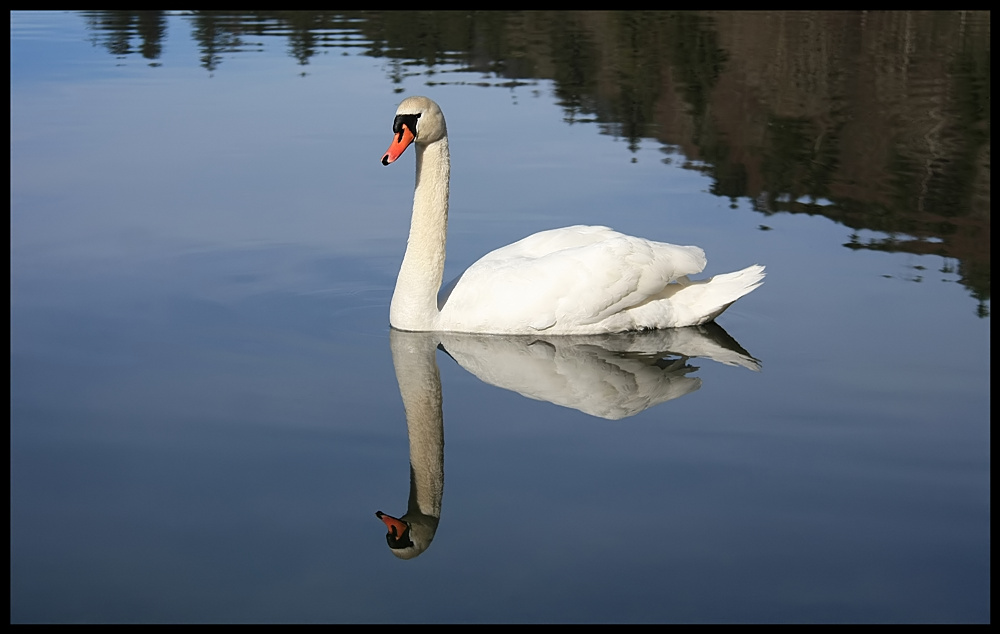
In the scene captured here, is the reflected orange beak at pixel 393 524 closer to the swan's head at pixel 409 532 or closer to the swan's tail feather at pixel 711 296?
the swan's head at pixel 409 532

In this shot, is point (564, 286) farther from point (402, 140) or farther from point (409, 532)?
point (409, 532)

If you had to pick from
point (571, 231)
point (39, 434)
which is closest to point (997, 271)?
point (571, 231)

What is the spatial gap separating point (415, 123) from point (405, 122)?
0.23ft

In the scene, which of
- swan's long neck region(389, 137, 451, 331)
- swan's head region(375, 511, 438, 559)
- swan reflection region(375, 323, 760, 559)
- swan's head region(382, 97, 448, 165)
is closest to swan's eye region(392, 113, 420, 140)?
swan's head region(382, 97, 448, 165)

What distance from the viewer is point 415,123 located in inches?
361

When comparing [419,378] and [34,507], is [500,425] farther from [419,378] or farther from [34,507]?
[34,507]

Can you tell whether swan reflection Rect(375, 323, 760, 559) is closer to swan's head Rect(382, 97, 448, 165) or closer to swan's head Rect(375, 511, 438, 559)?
swan's head Rect(375, 511, 438, 559)

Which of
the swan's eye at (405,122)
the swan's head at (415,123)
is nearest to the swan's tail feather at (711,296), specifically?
the swan's head at (415,123)

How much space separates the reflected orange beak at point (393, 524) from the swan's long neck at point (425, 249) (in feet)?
9.86

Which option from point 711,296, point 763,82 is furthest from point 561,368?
point 763,82

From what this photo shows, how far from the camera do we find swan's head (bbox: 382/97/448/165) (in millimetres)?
9102

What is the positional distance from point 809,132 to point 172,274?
9.21m

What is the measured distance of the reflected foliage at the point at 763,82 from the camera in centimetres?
1330

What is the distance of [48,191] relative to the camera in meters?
13.3
